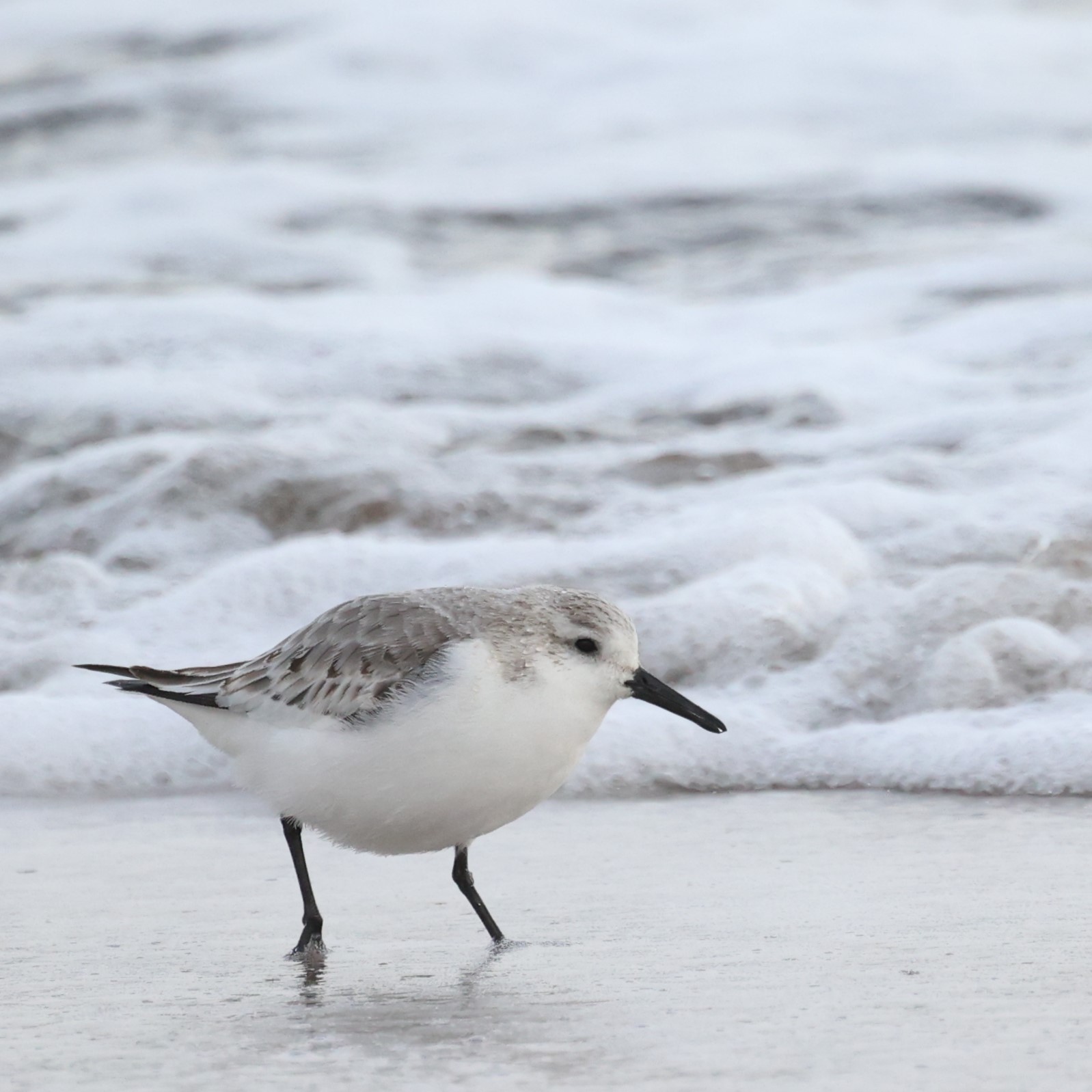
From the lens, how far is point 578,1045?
249 cm

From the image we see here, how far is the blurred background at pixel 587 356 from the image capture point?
531 cm

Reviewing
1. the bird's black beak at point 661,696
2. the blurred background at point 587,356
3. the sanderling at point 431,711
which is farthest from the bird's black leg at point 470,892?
the blurred background at point 587,356

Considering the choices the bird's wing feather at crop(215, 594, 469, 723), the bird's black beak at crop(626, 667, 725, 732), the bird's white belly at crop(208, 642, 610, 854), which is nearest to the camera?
the bird's white belly at crop(208, 642, 610, 854)

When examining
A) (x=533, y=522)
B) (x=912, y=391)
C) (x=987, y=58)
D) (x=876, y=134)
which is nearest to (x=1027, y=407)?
(x=912, y=391)

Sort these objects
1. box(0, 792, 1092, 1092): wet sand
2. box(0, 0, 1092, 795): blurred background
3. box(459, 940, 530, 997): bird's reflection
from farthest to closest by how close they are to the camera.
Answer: box(0, 0, 1092, 795): blurred background
box(459, 940, 530, 997): bird's reflection
box(0, 792, 1092, 1092): wet sand

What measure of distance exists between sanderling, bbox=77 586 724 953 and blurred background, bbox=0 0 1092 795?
1456 millimetres

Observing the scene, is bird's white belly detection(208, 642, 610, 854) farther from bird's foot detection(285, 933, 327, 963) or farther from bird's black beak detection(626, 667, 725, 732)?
bird's foot detection(285, 933, 327, 963)

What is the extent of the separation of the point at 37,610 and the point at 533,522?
2.07 meters

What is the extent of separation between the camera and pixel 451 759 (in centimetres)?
301

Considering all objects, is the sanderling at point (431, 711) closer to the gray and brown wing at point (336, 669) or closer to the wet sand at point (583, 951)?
the gray and brown wing at point (336, 669)

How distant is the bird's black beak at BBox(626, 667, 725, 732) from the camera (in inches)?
128

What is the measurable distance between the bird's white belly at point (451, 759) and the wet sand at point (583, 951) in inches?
10.0

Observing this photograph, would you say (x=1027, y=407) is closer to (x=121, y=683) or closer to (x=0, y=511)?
(x=0, y=511)

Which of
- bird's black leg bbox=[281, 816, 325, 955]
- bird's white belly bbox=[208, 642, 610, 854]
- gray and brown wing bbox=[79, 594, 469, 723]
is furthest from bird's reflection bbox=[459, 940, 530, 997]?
gray and brown wing bbox=[79, 594, 469, 723]
